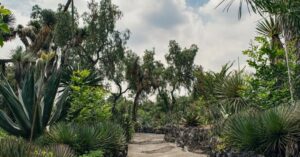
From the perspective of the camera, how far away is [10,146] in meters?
5.04

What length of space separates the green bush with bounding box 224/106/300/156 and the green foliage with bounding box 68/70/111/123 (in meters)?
5.41

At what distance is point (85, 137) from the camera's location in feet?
31.7

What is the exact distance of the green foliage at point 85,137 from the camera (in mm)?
9213

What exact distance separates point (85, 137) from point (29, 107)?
2004 mm

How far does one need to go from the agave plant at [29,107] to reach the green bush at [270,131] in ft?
18.2

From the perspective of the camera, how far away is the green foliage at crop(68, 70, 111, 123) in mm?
12125

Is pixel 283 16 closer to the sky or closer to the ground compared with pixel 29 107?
closer to the sky

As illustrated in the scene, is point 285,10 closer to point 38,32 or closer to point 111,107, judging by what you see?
point 111,107

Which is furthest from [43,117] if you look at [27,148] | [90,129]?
[27,148]

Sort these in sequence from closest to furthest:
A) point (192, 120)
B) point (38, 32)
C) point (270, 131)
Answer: point (270, 131) → point (192, 120) → point (38, 32)

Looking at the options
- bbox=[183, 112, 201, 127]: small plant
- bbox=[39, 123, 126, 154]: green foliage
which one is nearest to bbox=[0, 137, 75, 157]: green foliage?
bbox=[39, 123, 126, 154]: green foliage

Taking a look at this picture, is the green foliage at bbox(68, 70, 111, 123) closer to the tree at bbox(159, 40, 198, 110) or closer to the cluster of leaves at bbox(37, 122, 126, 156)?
the cluster of leaves at bbox(37, 122, 126, 156)

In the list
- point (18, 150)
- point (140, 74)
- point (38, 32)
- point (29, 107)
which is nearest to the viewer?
point (18, 150)

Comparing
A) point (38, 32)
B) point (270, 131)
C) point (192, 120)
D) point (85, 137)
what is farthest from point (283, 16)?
point (38, 32)
